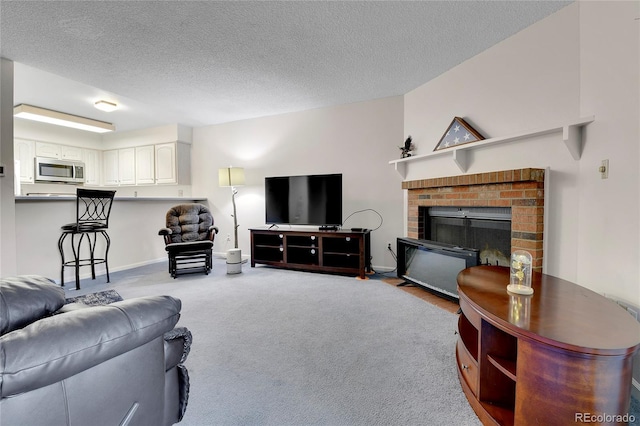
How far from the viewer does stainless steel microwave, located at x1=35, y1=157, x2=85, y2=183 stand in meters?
4.85

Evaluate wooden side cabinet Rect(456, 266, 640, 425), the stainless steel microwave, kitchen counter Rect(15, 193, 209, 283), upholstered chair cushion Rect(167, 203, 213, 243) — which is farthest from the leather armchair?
the stainless steel microwave

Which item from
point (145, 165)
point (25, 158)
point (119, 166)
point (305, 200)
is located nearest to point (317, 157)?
point (305, 200)

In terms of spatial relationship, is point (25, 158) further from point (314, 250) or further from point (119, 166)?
point (314, 250)

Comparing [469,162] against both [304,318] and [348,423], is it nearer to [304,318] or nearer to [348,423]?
[304,318]

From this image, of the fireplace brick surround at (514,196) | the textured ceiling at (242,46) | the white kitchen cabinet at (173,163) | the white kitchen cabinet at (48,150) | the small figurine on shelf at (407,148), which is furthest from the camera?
the white kitchen cabinet at (173,163)

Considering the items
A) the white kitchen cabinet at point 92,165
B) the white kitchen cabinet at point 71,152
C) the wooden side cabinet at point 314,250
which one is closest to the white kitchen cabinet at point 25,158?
the white kitchen cabinet at point 71,152

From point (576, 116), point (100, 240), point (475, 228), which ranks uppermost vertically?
point (576, 116)

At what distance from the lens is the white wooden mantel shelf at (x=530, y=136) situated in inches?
76.1

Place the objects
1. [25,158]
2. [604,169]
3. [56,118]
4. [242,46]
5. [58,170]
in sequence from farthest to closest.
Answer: [58,170]
[25,158]
[56,118]
[242,46]
[604,169]

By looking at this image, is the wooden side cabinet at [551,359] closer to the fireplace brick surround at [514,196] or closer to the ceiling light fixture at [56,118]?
the fireplace brick surround at [514,196]

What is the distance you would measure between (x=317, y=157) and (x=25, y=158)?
16.5 feet

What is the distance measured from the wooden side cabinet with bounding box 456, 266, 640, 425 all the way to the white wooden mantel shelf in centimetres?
113

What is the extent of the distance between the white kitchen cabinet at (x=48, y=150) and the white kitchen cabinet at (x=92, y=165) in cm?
41

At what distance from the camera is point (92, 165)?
5836mm
